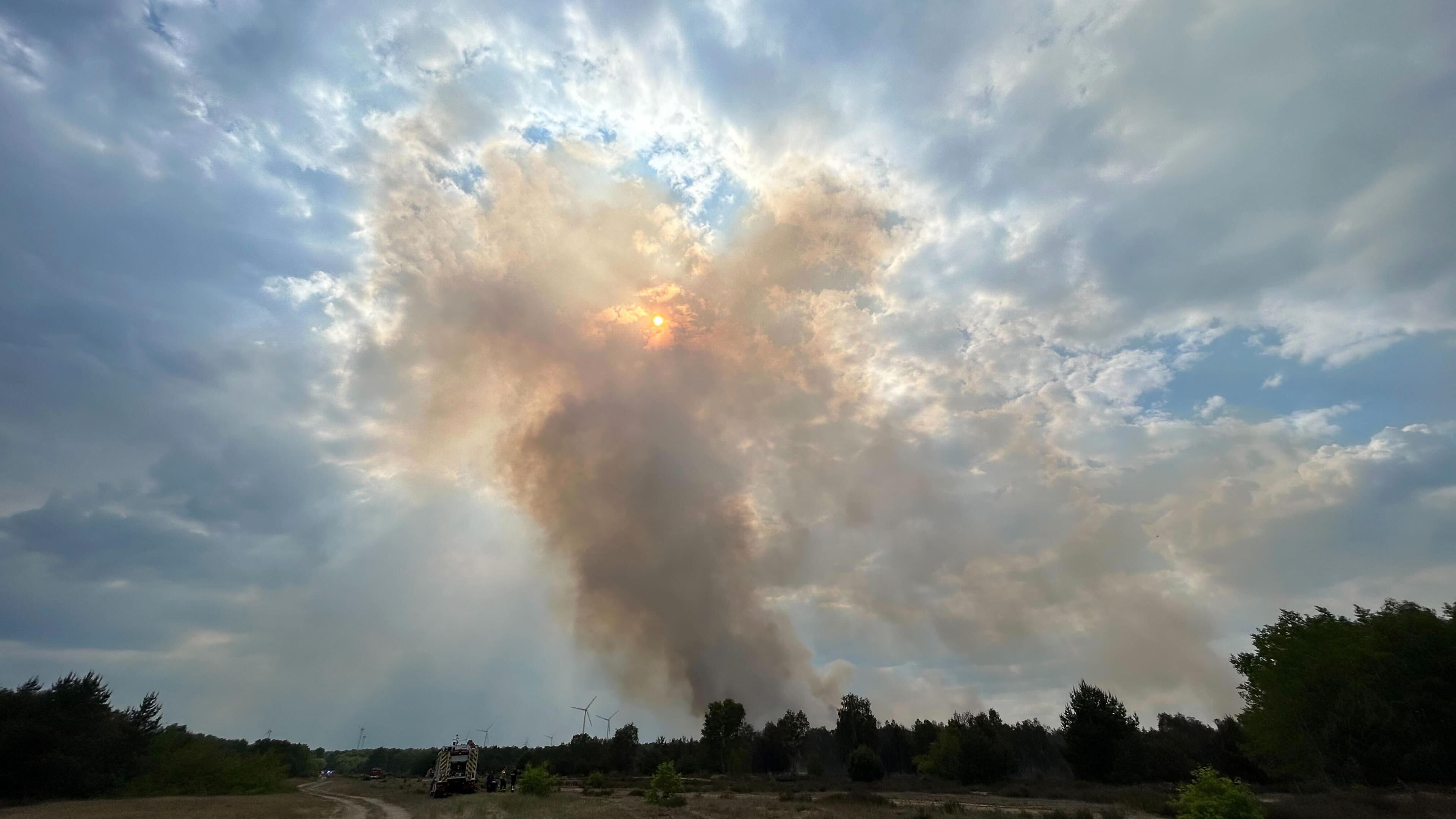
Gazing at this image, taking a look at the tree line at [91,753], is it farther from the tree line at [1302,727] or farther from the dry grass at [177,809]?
the tree line at [1302,727]

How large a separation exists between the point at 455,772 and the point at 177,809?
2752cm

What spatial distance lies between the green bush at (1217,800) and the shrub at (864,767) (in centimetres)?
6639

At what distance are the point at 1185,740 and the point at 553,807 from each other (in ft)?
221

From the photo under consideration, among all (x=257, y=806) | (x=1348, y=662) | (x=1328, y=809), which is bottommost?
(x=257, y=806)

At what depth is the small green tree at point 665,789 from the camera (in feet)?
159

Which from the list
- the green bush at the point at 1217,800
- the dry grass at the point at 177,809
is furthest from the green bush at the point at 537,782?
the green bush at the point at 1217,800

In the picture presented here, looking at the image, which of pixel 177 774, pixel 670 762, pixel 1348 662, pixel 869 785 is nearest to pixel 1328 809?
pixel 1348 662

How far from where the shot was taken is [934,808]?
132 feet

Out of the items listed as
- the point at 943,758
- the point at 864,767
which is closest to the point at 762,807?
the point at 864,767

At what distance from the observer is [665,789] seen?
160ft

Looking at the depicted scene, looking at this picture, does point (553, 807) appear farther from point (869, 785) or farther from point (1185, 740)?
point (1185, 740)

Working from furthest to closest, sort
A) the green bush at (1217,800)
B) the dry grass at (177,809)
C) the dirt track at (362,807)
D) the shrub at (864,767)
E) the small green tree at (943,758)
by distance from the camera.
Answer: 1. the small green tree at (943,758)
2. the shrub at (864,767)
3. the dirt track at (362,807)
4. the dry grass at (177,809)
5. the green bush at (1217,800)

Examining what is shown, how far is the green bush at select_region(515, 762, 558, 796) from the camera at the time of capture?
61875mm

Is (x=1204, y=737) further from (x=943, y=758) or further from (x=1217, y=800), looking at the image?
(x=1217, y=800)
